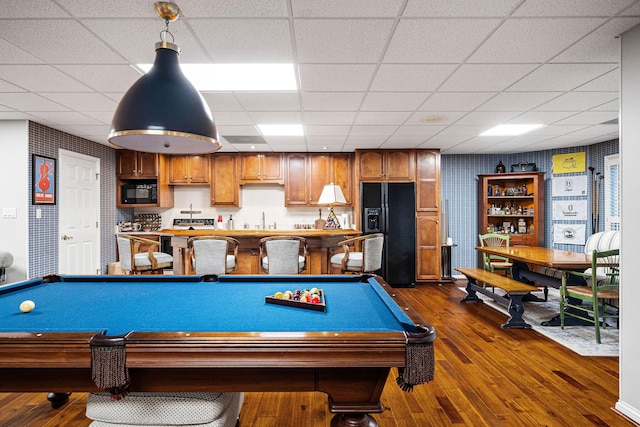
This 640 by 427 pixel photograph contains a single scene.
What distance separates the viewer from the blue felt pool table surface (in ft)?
4.98

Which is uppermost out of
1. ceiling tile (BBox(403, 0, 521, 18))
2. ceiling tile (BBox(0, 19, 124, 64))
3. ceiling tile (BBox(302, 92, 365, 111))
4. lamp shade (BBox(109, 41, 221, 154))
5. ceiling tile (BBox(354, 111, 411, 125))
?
ceiling tile (BBox(403, 0, 521, 18))

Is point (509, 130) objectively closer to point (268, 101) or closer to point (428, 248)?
point (428, 248)

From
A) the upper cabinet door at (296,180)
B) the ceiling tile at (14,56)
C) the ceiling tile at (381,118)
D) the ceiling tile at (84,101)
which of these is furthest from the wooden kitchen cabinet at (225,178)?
the ceiling tile at (14,56)

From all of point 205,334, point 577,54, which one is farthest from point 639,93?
point 205,334

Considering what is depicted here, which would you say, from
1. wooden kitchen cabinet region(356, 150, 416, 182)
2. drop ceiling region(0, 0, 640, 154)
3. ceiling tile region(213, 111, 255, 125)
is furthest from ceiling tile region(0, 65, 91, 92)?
wooden kitchen cabinet region(356, 150, 416, 182)

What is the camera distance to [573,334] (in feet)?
12.8

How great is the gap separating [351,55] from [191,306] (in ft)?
6.83

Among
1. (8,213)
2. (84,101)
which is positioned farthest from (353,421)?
(8,213)

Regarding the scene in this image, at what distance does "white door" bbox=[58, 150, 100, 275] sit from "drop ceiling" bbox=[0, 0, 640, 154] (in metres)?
1.07

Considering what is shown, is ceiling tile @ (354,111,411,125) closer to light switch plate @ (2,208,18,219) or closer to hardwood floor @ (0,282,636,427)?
hardwood floor @ (0,282,636,427)

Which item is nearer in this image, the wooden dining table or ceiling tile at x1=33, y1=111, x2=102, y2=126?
the wooden dining table

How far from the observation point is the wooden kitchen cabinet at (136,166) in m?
6.71

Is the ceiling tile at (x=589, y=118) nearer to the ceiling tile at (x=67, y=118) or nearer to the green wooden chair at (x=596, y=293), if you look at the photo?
the green wooden chair at (x=596, y=293)

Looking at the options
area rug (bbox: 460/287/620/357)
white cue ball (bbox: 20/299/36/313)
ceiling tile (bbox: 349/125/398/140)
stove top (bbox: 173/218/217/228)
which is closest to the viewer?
white cue ball (bbox: 20/299/36/313)
